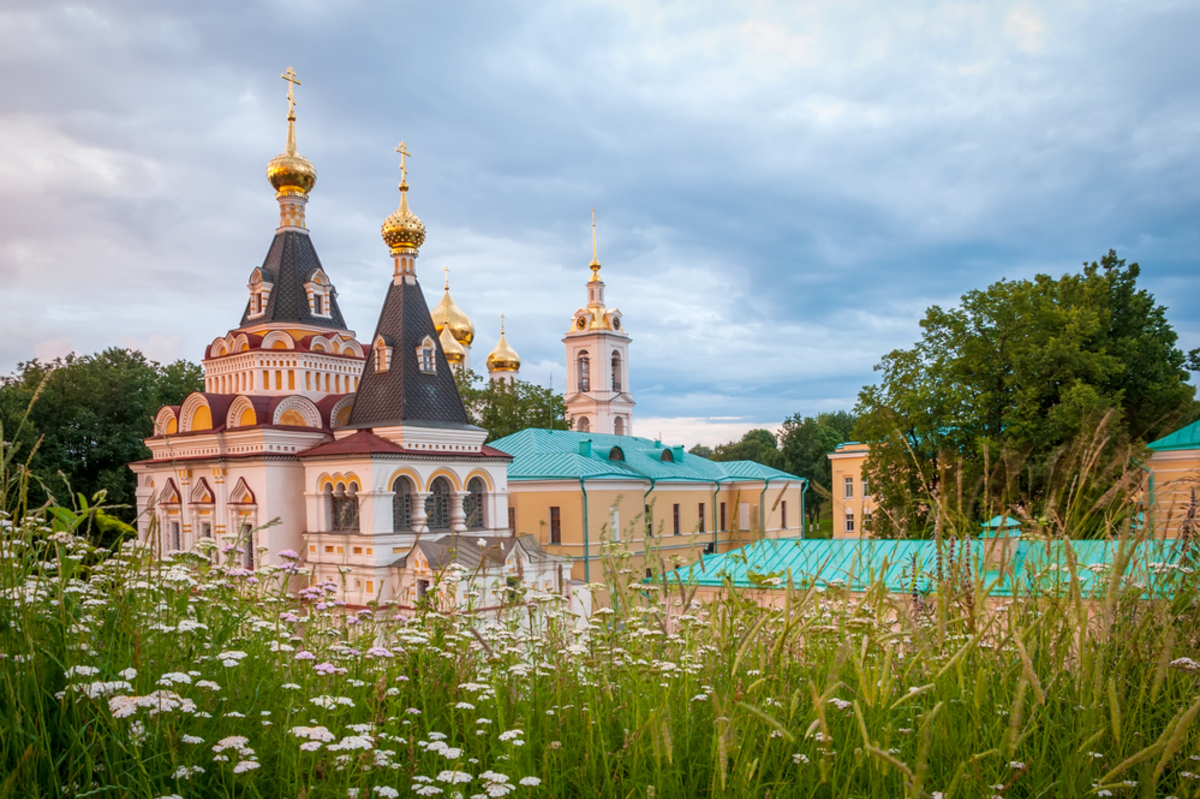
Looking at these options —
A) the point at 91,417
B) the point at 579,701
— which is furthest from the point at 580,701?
the point at 91,417

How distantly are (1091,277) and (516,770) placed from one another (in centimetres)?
2652

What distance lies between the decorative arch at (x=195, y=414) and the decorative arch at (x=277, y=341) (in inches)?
85.0

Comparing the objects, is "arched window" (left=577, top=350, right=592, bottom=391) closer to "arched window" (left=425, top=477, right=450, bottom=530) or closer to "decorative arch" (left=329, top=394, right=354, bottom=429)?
"decorative arch" (left=329, top=394, right=354, bottom=429)

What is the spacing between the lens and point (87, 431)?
3123cm

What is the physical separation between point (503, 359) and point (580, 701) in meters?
49.4

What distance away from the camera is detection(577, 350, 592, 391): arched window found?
47.6 metres

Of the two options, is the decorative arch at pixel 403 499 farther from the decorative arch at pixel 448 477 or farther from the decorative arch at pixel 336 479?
the decorative arch at pixel 336 479

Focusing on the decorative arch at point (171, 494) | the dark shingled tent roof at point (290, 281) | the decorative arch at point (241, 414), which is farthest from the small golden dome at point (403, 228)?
the decorative arch at point (171, 494)

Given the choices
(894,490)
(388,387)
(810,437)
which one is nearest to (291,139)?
(388,387)

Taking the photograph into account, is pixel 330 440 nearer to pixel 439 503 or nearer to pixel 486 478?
pixel 439 503

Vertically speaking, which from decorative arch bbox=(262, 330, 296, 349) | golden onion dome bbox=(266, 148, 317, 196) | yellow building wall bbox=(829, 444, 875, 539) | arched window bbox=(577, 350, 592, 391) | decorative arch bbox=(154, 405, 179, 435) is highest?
golden onion dome bbox=(266, 148, 317, 196)

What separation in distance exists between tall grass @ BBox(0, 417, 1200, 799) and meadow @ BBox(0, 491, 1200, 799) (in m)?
0.01

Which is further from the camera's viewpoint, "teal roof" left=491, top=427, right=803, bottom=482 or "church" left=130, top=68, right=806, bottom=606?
"teal roof" left=491, top=427, right=803, bottom=482

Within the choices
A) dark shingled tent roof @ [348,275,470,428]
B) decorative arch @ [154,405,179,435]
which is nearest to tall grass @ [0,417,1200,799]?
dark shingled tent roof @ [348,275,470,428]
